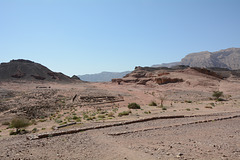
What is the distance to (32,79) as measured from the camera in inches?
2373

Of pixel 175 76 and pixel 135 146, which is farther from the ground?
pixel 175 76

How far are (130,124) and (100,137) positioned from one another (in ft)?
12.2

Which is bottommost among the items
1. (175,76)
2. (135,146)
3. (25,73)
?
(135,146)

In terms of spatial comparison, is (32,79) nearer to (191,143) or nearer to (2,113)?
(2,113)

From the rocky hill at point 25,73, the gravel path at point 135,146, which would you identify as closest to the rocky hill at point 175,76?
the rocky hill at point 25,73

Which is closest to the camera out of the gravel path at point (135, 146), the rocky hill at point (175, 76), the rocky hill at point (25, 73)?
the gravel path at point (135, 146)

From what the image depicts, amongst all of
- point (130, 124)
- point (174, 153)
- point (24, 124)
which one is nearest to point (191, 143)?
point (174, 153)

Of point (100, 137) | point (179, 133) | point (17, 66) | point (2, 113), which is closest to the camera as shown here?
point (100, 137)

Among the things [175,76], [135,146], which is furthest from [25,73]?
[135,146]

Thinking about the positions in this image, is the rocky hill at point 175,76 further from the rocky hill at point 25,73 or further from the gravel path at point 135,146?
the gravel path at point 135,146

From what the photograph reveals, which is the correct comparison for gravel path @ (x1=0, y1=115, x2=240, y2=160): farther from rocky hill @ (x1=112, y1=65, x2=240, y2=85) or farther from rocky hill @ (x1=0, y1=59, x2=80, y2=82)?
rocky hill @ (x1=0, y1=59, x2=80, y2=82)

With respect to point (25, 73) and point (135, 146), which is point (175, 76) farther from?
point (25, 73)

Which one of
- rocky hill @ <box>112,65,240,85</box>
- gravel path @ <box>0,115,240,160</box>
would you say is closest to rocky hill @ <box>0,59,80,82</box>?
rocky hill @ <box>112,65,240,85</box>

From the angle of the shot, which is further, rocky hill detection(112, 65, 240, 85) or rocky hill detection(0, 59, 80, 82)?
rocky hill detection(0, 59, 80, 82)
